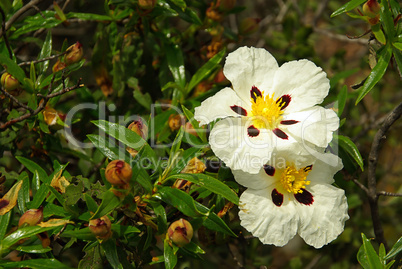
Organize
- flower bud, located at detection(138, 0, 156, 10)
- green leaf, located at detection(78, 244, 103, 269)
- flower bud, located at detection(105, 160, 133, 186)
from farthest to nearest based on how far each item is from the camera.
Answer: flower bud, located at detection(138, 0, 156, 10) → green leaf, located at detection(78, 244, 103, 269) → flower bud, located at detection(105, 160, 133, 186)

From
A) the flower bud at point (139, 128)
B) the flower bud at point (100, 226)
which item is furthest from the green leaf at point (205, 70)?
the flower bud at point (100, 226)

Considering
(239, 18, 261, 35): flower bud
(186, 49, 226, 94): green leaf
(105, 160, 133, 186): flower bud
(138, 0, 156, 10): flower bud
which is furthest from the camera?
(239, 18, 261, 35): flower bud

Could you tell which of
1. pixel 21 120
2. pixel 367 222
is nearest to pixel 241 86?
pixel 21 120

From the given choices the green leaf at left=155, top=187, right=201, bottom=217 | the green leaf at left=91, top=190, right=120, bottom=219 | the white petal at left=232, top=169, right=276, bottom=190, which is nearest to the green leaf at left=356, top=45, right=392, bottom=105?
the white petal at left=232, top=169, right=276, bottom=190

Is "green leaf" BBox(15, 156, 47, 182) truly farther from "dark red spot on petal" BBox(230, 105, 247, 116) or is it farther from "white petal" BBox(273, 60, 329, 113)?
"white petal" BBox(273, 60, 329, 113)

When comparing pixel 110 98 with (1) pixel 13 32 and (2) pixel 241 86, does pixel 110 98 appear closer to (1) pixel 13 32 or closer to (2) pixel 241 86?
(1) pixel 13 32

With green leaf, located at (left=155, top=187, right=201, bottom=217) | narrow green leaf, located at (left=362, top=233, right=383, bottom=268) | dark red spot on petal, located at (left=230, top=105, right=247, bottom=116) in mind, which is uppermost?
dark red spot on petal, located at (left=230, top=105, right=247, bottom=116)

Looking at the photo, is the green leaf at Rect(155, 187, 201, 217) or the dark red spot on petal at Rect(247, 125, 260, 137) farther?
the dark red spot on petal at Rect(247, 125, 260, 137)
